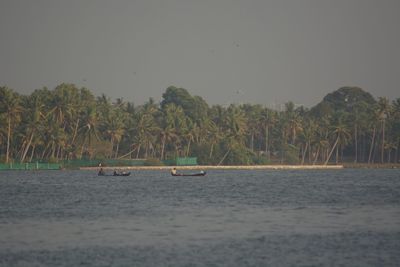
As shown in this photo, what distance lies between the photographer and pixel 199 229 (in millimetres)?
58906

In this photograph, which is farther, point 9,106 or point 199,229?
point 9,106

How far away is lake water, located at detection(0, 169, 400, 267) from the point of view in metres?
46.1

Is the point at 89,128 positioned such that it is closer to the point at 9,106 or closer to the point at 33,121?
the point at 33,121

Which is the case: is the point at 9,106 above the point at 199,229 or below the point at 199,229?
above

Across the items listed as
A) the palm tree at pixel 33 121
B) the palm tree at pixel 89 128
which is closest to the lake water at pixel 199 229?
the palm tree at pixel 33 121

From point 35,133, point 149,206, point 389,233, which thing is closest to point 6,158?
point 35,133

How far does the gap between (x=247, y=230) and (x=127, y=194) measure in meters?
43.3

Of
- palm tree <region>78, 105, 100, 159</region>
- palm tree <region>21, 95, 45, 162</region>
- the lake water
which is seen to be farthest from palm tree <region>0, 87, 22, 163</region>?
the lake water

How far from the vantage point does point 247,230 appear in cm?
5822

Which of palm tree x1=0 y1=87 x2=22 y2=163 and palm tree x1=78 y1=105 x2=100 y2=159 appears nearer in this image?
palm tree x1=0 y1=87 x2=22 y2=163

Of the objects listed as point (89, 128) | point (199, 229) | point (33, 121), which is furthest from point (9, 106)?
point (199, 229)

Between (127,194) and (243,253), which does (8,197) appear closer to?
(127,194)

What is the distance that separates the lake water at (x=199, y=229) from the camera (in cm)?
4612

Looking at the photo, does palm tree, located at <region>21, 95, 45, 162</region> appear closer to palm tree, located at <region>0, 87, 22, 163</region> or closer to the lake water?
palm tree, located at <region>0, 87, 22, 163</region>
